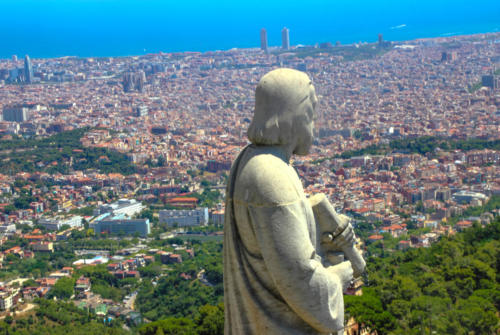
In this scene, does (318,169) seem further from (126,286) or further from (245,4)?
(245,4)

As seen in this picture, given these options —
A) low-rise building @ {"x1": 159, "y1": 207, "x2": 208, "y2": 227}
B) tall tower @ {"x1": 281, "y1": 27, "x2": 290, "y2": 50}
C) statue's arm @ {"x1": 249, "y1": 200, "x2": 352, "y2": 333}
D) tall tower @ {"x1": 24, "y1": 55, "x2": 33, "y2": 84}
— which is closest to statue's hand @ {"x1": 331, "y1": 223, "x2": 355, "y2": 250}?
statue's arm @ {"x1": 249, "y1": 200, "x2": 352, "y2": 333}

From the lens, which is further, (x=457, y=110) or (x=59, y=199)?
(x=457, y=110)

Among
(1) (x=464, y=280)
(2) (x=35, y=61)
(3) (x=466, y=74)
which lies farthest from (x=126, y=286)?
(2) (x=35, y=61)

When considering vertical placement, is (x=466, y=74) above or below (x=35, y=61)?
below

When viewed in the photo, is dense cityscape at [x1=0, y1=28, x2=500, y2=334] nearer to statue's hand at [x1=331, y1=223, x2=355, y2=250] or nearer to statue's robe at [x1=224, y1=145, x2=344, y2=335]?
statue's hand at [x1=331, y1=223, x2=355, y2=250]

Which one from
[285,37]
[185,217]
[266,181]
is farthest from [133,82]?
[266,181]

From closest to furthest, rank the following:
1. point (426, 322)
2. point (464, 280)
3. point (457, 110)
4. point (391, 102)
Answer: point (426, 322)
point (464, 280)
point (457, 110)
point (391, 102)

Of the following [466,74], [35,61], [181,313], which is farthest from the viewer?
[35,61]
